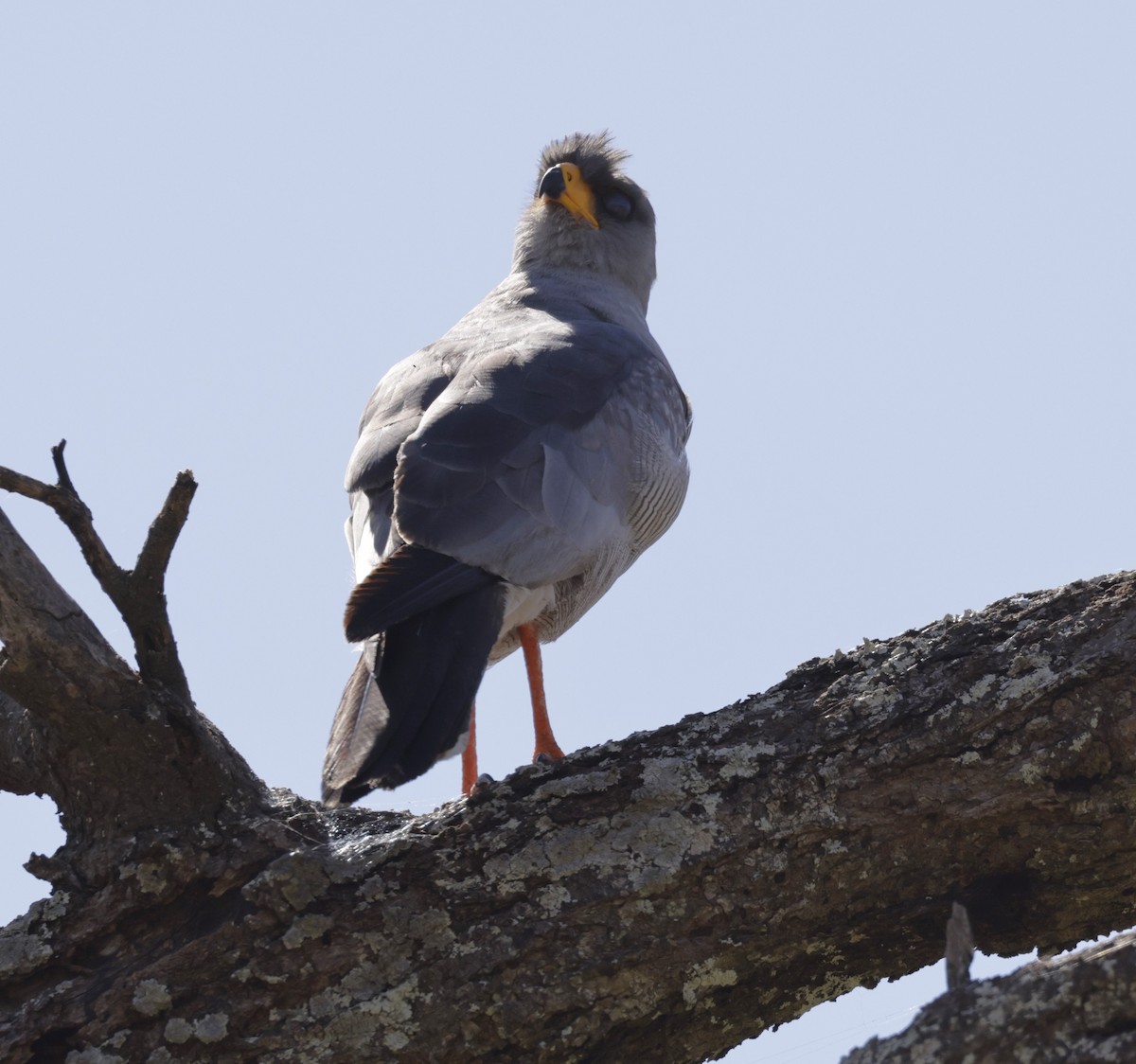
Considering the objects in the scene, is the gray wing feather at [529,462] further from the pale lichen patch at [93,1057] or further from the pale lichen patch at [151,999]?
the pale lichen patch at [93,1057]

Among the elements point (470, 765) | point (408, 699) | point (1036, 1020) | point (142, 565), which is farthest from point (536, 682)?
point (1036, 1020)

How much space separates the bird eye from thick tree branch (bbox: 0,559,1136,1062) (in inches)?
196

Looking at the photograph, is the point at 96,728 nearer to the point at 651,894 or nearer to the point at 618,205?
the point at 651,894

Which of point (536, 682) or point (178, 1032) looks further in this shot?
point (536, 682)

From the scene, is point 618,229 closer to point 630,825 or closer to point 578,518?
point 578,518

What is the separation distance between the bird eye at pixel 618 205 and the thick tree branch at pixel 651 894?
4.98 m

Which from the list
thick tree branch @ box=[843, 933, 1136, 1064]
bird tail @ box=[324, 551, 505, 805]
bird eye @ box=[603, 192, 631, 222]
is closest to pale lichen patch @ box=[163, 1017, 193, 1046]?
bird tail @ box=[324, 551, 505, 805]

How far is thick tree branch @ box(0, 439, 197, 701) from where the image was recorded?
3.58 m

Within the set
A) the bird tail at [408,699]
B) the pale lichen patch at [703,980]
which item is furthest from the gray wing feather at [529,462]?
the pale lichen patch at [703,980]

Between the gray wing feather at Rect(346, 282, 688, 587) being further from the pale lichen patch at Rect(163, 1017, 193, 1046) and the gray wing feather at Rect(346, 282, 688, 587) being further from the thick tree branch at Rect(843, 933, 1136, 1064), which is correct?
the thick tree branch at Rect(843, 933, 1136, 1064)

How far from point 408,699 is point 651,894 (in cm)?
84

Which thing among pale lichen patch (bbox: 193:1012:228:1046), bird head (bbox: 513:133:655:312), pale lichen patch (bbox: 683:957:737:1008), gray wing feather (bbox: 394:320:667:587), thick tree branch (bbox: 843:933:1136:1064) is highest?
bird head (bbox: 513:133:655:312)

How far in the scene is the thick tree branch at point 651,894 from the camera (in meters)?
3.33

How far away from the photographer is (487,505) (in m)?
4.71
